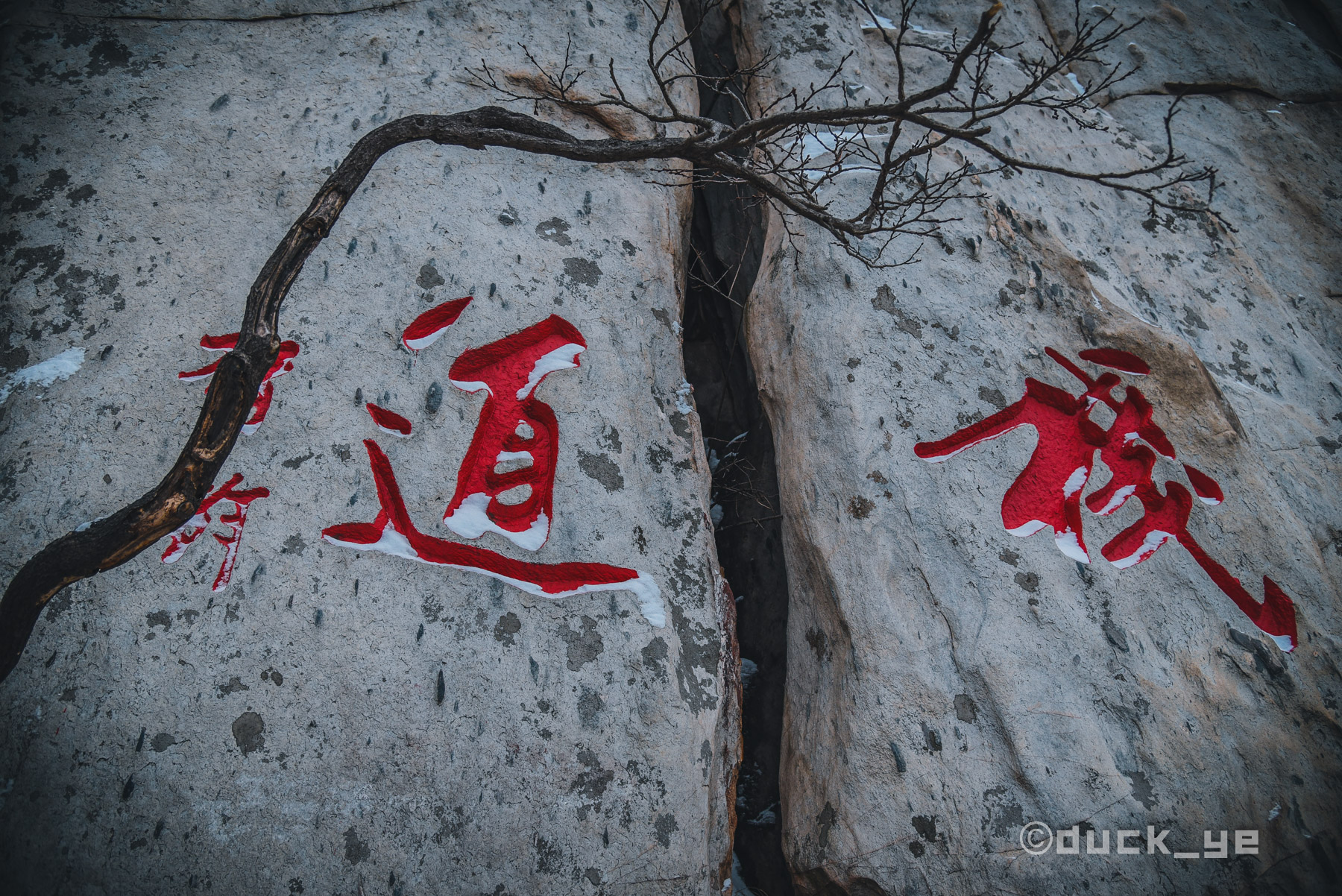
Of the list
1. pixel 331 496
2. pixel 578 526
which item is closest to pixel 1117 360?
pixel 578 526

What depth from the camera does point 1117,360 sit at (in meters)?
2.50

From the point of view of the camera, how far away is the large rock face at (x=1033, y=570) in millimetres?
1839

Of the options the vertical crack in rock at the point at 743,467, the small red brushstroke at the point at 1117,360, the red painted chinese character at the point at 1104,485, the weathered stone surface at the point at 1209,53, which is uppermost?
the weathered stone surface at the point at 1209,53

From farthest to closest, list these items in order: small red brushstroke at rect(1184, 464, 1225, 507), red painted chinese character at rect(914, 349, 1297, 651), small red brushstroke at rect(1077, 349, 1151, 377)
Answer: small red brushstroke at rect(1077, 349, 1151, 377)
small red brushstroke at rect(1184, 464, 1225, 507)
red painted chinese character at rect(914, 349, 1297, 651)

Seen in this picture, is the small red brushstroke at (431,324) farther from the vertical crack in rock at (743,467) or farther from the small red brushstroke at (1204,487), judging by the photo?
the small red brushstroke at (1204,487)

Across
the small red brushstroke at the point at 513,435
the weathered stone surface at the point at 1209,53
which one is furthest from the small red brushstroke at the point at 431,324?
the weathered stone surface at the point at 1209,53

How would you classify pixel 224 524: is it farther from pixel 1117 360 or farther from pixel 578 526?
pixel 1117 360

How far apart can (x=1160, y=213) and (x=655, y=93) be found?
93.8 inches

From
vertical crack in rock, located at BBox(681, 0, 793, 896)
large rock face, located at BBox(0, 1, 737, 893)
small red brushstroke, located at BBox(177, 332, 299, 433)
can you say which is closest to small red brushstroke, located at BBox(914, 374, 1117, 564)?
vertical crack in rock, located at BBox(681, 0, 793, 896)

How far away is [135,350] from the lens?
2.07 m

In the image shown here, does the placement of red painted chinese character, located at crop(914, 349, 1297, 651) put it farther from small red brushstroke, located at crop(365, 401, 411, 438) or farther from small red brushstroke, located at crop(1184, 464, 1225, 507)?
small red brushstroke, located at crop(365, 401, 411, 438)

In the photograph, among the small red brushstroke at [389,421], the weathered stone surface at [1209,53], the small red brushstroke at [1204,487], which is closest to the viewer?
the small red brushstroke at [389,421]

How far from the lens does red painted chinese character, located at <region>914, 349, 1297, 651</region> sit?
217cm

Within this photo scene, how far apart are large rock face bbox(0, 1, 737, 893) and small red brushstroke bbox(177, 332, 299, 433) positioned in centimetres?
3
